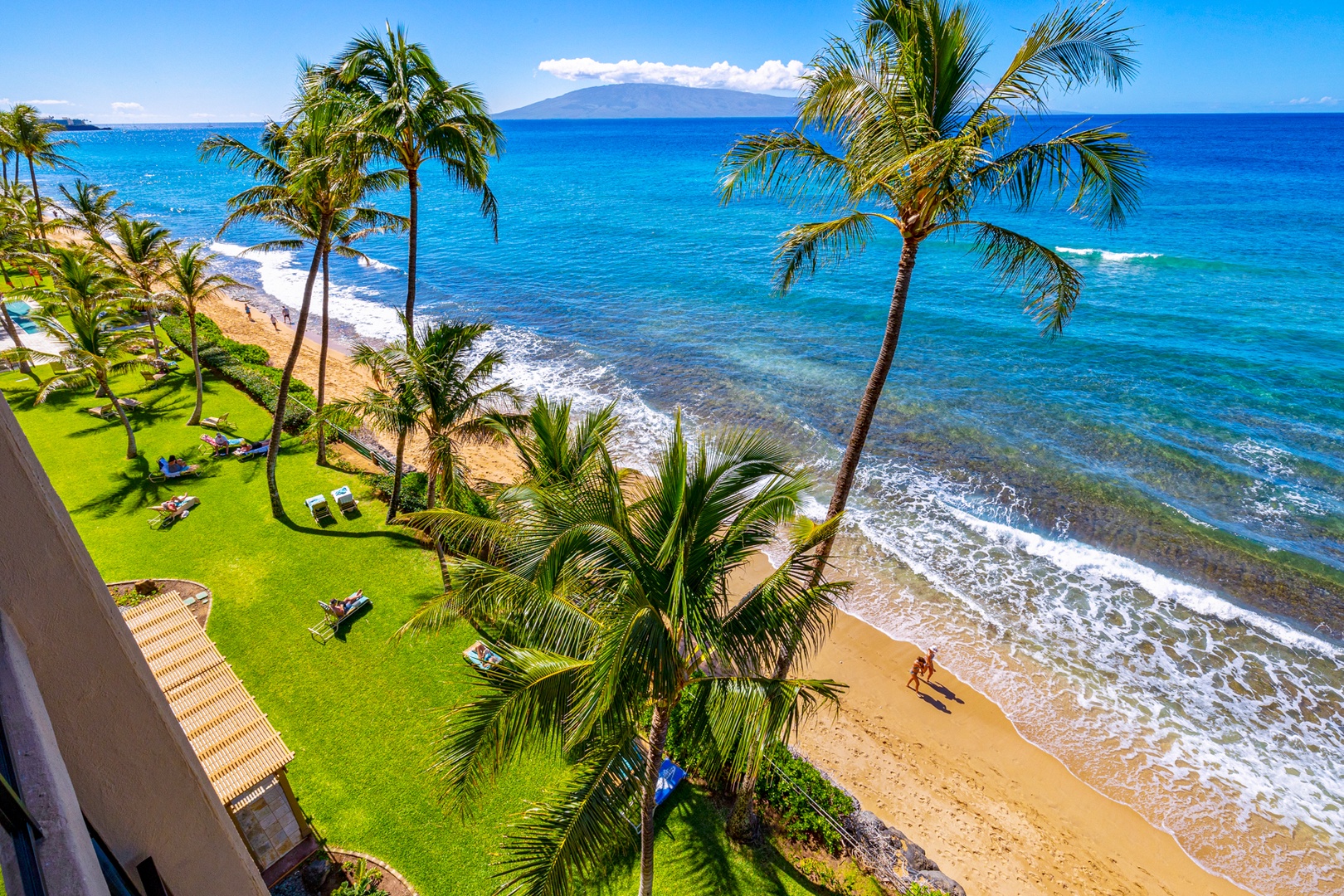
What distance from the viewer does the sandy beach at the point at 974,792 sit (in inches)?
456

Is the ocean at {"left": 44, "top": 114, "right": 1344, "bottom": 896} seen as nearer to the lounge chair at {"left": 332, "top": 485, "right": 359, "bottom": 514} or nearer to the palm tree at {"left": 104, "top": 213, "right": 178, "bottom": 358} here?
the lounge chair at {"left": 332, "top": 485, "right": 359, "bottom": 514}

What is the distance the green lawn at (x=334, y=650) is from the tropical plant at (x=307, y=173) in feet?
6.87

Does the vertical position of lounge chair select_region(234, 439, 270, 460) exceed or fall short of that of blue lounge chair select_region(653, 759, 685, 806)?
it exceeds it

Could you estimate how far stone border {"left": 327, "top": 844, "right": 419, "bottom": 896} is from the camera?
9.20 meters

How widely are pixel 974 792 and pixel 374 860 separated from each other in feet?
37.5

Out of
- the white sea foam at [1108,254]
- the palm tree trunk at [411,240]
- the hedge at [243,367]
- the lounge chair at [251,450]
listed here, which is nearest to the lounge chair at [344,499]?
the lounge chair at [251,450]

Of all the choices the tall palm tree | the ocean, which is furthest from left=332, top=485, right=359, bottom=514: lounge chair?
the tall palm tree

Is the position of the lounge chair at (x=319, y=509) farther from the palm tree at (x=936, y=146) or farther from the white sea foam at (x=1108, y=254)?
the white sea foam at (x=1108, y=254)

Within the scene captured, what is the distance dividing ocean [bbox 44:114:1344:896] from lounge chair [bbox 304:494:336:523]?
10.7 m

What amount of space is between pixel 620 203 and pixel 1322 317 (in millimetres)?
66968

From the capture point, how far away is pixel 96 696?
10.6 feet

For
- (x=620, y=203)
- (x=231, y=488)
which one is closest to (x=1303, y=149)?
(x=620, y=203)

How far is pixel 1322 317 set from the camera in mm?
35438

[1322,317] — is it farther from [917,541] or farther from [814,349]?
[917,541]
